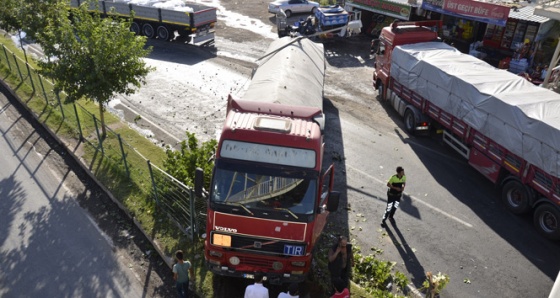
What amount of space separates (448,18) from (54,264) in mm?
24616

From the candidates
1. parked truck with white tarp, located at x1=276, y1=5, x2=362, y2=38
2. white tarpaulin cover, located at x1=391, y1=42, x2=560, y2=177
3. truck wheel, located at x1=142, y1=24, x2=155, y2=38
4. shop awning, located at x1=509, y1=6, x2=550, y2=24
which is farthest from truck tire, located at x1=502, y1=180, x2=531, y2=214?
truck wheel, located at x1=142, y1=24, x2=155, y2=38

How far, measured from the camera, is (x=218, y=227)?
8.52 m

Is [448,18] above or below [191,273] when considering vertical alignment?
above

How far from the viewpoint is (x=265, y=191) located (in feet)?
27.7

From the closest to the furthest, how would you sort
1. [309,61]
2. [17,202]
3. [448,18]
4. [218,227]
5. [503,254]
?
[218,227], [503,254], [17,202], [309,61], [448,18]

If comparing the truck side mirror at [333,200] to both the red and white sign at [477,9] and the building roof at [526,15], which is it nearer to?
the red and white sign at [477,9]

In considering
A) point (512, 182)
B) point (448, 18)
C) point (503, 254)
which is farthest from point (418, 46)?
point (448, 18)

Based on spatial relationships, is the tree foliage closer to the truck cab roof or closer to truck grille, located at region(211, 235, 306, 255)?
truck grille, located at region(211, 235, 306, 255)

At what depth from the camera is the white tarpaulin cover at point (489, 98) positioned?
36.1 ft

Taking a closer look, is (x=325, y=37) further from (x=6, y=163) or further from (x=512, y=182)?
(x=6, y=163)

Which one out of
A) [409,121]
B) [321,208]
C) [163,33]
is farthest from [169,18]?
[321,208]

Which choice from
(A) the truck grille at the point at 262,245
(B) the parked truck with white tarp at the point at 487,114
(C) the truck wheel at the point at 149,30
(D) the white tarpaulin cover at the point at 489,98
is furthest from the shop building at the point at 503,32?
(A) the truck grille at the point at 262,245

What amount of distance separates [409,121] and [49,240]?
1258 cm

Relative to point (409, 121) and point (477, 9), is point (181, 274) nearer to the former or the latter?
point (409, 121)
